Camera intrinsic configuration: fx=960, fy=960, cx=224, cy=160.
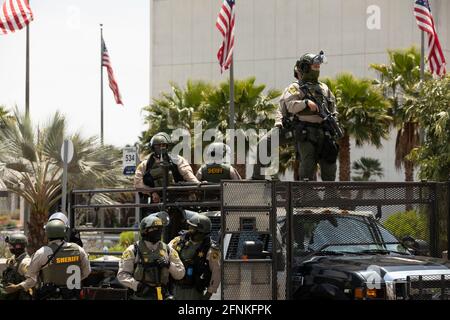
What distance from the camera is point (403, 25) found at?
5288 cm

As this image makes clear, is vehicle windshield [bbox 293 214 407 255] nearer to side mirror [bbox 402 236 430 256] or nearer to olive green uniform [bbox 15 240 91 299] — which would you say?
side mirror [bbox 402 236 430 256]

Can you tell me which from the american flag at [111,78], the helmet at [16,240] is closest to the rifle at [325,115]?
the helmet at [16,240]

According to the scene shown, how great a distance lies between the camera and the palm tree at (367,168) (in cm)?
5250

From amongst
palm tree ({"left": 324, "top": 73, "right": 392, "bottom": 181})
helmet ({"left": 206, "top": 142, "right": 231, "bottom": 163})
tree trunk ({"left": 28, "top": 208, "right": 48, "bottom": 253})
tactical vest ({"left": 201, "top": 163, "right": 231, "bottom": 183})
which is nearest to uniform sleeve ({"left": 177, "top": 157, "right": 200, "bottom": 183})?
tactical vest ({"left": 201, "top": 163, "right": 231, "bottom": 183})

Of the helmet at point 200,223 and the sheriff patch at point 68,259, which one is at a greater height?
the helmet at point 200,223

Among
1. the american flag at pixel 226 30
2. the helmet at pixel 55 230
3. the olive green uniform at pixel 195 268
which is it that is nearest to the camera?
the olive green uniform at pixel 195 268

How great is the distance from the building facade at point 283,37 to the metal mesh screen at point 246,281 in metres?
41.7

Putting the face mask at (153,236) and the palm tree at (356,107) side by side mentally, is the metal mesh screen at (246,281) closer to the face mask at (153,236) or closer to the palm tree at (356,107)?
the face mask at (153,236)

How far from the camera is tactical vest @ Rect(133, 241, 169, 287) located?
8914 millimetres

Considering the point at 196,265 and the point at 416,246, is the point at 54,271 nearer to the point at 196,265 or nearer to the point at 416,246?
the point at 196,265

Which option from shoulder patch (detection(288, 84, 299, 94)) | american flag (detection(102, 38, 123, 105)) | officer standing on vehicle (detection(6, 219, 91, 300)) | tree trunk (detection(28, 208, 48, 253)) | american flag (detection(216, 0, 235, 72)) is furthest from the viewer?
american flag (detection(102, 38, 123, 105))

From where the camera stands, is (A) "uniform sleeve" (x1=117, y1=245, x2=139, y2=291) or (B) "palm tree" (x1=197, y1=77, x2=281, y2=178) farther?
(B) "palm tree" (x1=197, y1=77, x2=281, y2=178)

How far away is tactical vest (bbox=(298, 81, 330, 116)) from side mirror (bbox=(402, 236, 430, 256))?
175 centimetres

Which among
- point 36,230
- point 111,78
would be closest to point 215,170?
point 36,230
